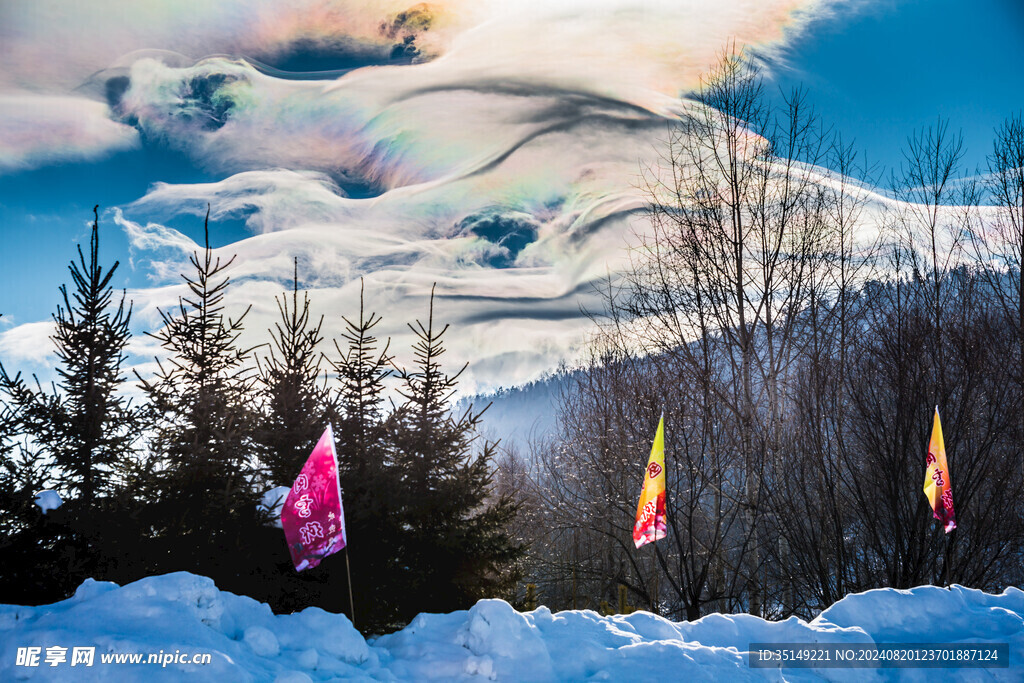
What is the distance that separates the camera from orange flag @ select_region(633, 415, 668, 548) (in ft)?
38.3

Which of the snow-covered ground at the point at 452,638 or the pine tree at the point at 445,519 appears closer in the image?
the snow-covered ground at the point at 452,638

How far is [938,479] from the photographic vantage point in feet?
37.8

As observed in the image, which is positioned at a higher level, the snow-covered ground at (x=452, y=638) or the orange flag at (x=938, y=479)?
the orange flag at (x=938, y=479)

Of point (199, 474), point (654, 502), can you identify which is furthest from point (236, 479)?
point (654, 502)

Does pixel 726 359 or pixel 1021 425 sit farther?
pixel 726 359

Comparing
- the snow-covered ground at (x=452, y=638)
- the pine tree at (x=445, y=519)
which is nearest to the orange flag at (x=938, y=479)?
the snow-covered ground at (x=452, y=638)

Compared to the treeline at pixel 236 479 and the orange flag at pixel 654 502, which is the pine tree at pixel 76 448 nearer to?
the treeline at pixel 236 479

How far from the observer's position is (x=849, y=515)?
18.5 meters

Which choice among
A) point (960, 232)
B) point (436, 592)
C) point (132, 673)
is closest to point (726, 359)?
point (960, 232)

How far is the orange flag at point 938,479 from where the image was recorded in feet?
37.7

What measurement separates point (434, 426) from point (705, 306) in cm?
772

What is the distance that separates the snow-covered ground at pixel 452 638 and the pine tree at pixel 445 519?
6.43ft

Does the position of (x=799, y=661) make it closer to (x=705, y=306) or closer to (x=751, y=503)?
(x=751, y=503)

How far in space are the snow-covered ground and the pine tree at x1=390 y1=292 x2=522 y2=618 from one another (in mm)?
1960
